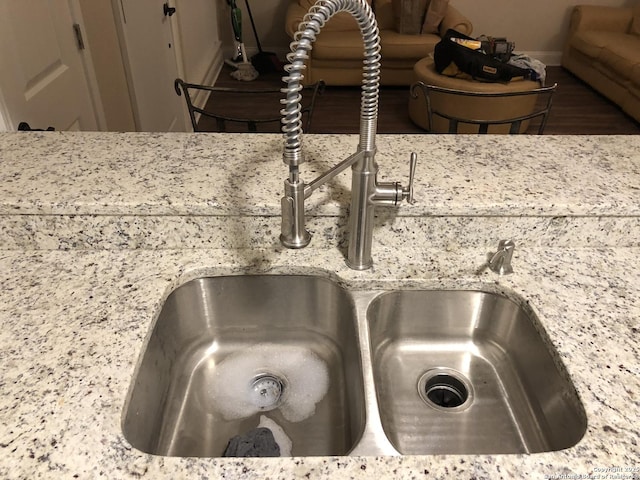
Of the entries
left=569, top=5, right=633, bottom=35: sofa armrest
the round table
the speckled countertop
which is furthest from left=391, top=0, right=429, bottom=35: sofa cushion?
the speckled countertop

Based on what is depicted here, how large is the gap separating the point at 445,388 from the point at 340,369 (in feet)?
0.66

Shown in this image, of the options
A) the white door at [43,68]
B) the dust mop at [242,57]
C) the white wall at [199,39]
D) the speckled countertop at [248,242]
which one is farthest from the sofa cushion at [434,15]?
the speckled countertop at [248,242]

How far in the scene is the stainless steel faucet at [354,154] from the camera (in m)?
0.68

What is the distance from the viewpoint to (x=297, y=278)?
1.01 metres

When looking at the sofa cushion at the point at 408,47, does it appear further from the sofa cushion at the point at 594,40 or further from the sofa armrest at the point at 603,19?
the sofa armrest at the point at 603,19

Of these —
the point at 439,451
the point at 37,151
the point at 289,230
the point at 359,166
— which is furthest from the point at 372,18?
the point at 37,151

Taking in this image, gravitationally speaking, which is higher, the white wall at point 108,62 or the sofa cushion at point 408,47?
the white wall at point 108,62

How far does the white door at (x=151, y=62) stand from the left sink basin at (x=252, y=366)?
6.95 ft

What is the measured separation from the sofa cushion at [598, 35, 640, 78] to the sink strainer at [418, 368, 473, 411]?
165 inches

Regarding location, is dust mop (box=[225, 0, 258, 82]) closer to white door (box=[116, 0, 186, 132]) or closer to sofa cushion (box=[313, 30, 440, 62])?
sofa cushion (box=[313, 30, 440, 62])

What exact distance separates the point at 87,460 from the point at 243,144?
0.73 meters

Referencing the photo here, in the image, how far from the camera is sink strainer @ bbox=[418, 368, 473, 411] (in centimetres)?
97

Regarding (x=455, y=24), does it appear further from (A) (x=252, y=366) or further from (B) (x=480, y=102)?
(A) (x=252, y=366)

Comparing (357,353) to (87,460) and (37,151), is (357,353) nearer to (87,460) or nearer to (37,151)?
(87,460)
